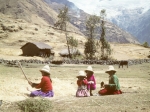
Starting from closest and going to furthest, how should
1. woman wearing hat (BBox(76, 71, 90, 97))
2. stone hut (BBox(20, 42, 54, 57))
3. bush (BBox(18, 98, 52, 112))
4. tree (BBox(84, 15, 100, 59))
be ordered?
bush (BBox(18, 98, 52, 112))
woman wearing hat (BBox(76, 71, 90, 97))
stone hut (BBox(20, 42, 54, 57))
tree (BBox(84, 15, 100, 59))

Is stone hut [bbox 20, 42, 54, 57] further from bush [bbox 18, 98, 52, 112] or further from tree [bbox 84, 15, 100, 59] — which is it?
bush [bbox 18, 98, 52, 112]

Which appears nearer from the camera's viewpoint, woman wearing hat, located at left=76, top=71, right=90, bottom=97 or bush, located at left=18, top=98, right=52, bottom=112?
bush, located at left=18, top=98, right=52, bottom=112

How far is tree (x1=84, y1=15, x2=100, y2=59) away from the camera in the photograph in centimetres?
6462

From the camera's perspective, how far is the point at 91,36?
68562mm

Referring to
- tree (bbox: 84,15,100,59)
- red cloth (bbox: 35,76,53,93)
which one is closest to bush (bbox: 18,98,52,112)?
red cloth (bbox: 35,76,53,93)

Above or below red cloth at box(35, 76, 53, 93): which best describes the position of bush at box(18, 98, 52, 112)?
below

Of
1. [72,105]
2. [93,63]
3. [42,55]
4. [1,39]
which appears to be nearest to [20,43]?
[1,39]

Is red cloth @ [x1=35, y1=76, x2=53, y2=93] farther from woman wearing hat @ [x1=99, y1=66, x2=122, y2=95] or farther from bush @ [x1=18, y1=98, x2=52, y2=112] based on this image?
woman wearing hat @ [x1=99, y1=66, x2=122, y2=95]

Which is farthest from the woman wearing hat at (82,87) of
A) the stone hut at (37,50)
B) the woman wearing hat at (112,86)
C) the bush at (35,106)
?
the stone hut at (37,50)

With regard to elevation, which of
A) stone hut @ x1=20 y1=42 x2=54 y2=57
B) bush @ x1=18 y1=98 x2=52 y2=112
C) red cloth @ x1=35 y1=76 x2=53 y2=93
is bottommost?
bush @ x1=18 y1=98 x2=52 y2=112

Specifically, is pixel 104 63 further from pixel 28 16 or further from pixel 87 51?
pixel 28 16

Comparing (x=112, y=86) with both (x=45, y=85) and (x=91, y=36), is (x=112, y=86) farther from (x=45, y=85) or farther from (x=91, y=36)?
(x=91, y=36)

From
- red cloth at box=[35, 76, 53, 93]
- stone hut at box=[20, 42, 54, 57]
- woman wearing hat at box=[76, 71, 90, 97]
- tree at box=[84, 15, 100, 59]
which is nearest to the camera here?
red cloth at box=[35, 76, 53, 93]

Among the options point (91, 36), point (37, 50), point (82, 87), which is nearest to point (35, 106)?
point (82, 87)
